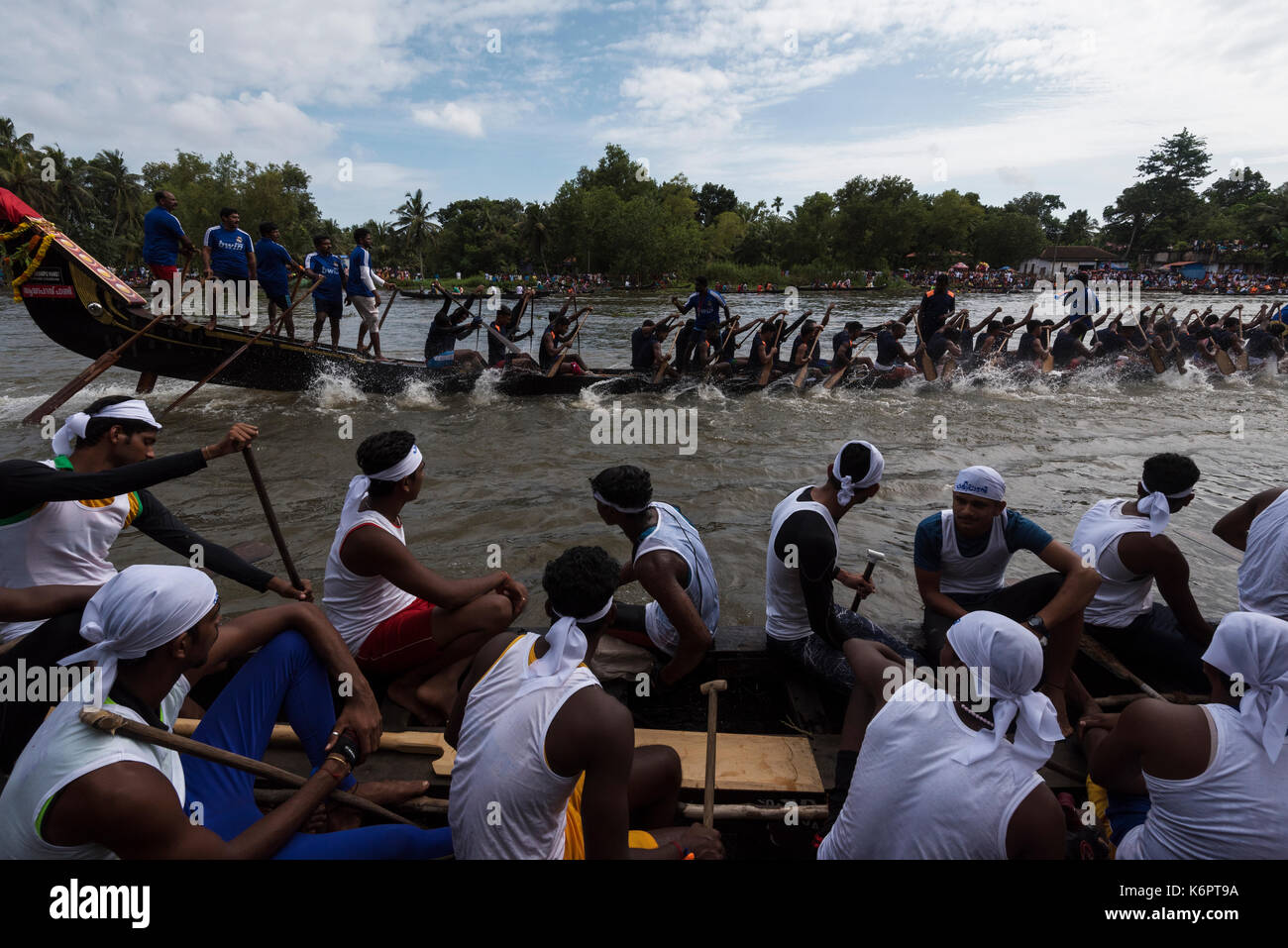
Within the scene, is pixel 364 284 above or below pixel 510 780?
above

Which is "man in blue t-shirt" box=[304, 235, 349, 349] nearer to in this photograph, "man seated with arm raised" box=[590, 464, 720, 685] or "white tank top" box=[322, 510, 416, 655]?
"white tank top" box=[322, 510, 416, 655]

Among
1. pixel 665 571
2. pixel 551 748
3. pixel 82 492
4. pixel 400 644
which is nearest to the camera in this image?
pixel 551 748

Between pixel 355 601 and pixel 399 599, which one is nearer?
pixel 355 601

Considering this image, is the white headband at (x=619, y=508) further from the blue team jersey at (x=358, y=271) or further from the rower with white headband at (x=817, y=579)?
the blue team jersey at (x=358, y=271)

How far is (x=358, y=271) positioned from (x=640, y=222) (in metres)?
43.2

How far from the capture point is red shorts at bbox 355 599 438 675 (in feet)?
10.4

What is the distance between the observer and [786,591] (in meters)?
3.30

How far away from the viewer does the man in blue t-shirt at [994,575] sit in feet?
10.5

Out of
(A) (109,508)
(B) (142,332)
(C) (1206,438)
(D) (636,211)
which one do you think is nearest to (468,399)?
(B) (142,332)

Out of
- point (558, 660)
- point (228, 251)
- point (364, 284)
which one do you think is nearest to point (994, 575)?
point (558, 660)

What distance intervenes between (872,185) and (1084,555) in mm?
67814

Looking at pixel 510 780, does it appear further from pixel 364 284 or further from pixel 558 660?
pixel 364 284

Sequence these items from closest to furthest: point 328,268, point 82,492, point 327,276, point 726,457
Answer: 1. point 82,492
2. point 726,457
3. point 327,276
4. point 328,268

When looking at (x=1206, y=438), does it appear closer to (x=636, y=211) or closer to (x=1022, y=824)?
(x=1022, y=824)
